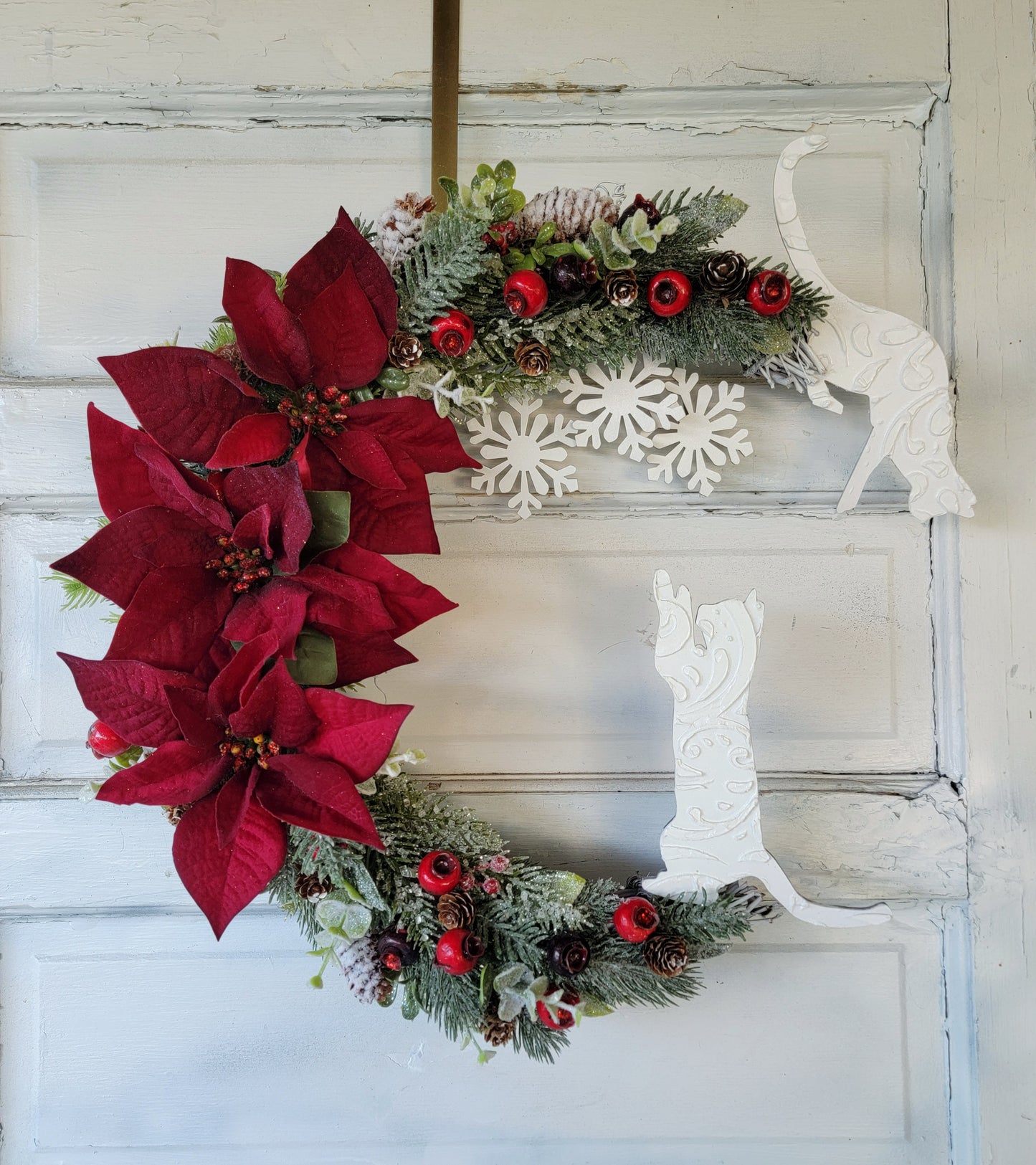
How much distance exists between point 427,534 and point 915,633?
1.79ft

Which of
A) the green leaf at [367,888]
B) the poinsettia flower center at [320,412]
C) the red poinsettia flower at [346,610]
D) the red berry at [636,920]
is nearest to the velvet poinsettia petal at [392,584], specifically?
the red poinsettia flower at [346,610]

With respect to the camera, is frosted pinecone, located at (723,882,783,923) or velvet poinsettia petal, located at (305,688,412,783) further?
frosted pinecone, located at (723,882,783,923)

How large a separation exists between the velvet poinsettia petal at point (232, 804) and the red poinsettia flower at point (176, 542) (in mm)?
103

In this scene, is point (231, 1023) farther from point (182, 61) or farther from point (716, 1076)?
point (182, 61)

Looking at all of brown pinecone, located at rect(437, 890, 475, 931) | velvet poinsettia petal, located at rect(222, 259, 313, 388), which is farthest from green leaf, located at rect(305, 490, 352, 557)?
brown pinecone, located at rect(437, 890, 475, 931)

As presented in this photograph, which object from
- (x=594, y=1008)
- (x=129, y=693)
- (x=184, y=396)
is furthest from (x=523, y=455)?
(x=594, y=1008)

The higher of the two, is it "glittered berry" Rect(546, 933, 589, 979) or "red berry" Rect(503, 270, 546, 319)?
"red berry" Rect(503, 270, 546, 319)

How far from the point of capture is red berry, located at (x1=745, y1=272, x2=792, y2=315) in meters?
0.68

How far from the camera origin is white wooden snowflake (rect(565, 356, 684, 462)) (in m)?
0.78

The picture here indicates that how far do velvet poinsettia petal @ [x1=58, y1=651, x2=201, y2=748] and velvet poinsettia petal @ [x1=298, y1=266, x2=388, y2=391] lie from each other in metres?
0.29

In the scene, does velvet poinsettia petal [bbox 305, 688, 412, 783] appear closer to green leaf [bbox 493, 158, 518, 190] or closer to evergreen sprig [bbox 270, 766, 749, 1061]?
evergreen sprig [bbox 270, 766, 749, 1061]

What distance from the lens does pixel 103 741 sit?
654 millimetres

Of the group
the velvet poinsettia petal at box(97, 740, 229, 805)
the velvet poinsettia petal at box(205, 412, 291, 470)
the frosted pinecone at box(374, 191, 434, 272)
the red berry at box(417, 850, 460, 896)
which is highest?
the frosted pinecone at box(374, 191, 434, 272)

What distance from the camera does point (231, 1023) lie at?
0.81 m
